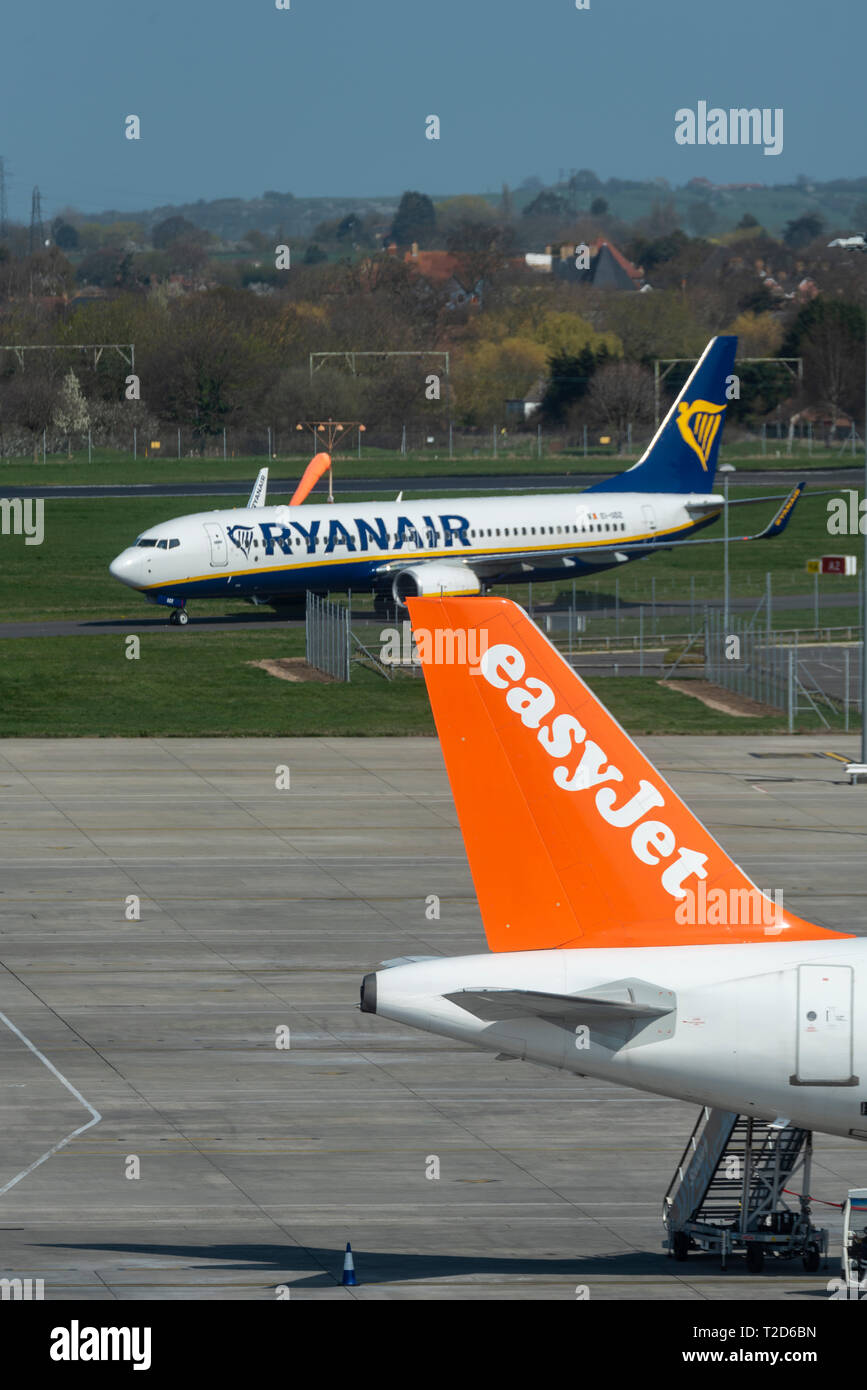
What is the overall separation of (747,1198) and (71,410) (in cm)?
17573

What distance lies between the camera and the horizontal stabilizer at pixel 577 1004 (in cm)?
1903

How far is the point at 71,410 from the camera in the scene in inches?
7480

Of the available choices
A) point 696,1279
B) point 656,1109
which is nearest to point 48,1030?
point 656,1109

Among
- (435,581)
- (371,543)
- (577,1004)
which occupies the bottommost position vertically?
(577,1004)

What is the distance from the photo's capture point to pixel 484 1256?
22.4m

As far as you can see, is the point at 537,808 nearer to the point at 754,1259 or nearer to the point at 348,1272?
the point at 348,1272

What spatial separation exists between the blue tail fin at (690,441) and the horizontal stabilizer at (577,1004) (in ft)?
243

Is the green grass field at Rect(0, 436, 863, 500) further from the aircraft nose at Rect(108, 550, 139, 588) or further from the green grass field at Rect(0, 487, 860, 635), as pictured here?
the aircraft nose at Rect(108, 550, 139, 588)

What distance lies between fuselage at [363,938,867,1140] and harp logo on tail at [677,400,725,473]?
2965 inches

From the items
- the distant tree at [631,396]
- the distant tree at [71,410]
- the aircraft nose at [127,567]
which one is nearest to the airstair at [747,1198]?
the aircraft nose at [127,567]

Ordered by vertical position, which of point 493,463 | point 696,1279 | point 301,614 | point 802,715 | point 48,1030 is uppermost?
point 493,463

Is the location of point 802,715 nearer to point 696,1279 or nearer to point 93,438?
point 696,1279

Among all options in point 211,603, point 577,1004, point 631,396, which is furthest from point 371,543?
point 631,396
